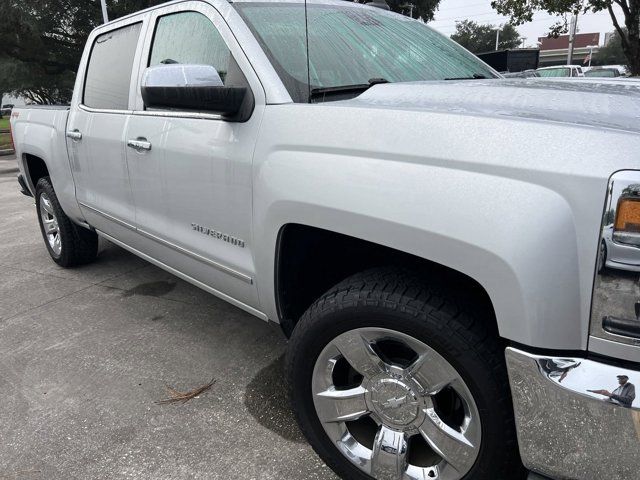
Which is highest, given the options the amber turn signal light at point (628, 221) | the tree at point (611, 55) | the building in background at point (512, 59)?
the tree at point (611, 55)

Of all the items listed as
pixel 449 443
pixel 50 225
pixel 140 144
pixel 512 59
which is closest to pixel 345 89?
pixel 140 144

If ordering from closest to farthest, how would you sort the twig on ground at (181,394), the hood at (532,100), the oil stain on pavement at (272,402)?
1. the hood at (532,100)
2. the oil stain on pavement at (272,402)
3. the twig on ground at (181,394)

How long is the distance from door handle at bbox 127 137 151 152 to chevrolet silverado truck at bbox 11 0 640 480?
12 millimetres

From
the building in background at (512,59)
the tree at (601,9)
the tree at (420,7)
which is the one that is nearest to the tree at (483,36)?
the tree at (420,7)

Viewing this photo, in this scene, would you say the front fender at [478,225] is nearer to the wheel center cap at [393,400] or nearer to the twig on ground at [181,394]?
the wheel center cap at [393,400]

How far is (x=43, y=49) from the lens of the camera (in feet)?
57.0

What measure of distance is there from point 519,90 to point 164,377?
2.19m

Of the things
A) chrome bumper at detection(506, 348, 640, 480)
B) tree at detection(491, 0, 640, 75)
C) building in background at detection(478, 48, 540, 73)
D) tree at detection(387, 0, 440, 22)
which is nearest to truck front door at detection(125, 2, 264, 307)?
chrome bumper at detection(506, 348, 640, 480)

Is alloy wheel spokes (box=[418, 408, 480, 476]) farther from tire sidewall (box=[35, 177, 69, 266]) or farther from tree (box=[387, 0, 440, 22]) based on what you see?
tree (box=[387, 0, 440, 22])

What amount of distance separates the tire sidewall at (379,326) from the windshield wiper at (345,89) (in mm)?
895

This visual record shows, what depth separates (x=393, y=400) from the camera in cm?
173

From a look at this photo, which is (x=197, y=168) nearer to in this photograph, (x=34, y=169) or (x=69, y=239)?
(x=69, y=239)

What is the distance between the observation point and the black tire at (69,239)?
420 cm

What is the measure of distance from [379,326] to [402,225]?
35 cm
